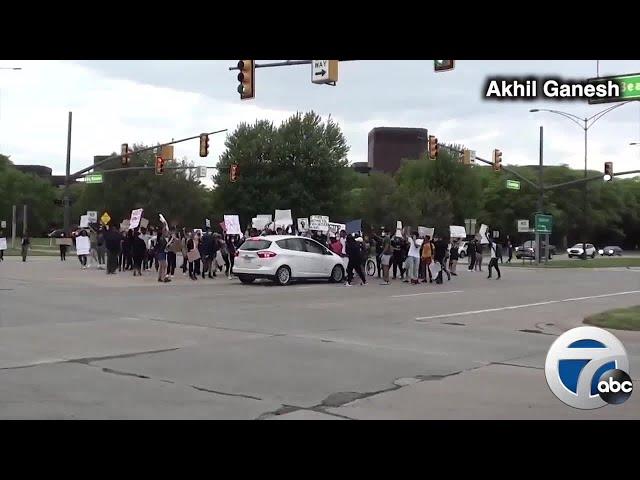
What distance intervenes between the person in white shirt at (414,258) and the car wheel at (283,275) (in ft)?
15.2

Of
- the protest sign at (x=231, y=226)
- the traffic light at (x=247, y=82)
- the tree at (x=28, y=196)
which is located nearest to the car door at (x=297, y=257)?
the traffic light at (x=247, y=82)

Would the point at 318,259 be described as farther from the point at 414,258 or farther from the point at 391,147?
the point at 391,147

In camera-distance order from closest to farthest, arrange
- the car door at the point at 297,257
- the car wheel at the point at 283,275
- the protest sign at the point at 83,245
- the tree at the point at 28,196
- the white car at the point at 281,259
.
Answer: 1. the white car at the point at 281,259
2. the car wheel at the point at 283,275
3. the car door at the point at 297,257
4. the protest sign at the point at 83,245
5. the tree at the point at 28,196

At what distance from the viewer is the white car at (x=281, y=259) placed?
22391 millimetres

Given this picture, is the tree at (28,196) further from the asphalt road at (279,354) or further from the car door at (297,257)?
the asphalt road at (279,354)

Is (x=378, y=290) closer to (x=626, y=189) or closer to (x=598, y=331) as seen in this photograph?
(x=598, y=331)

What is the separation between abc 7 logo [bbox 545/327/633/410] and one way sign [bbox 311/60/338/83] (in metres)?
9.09

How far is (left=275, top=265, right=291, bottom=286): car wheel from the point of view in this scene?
73.9 ft

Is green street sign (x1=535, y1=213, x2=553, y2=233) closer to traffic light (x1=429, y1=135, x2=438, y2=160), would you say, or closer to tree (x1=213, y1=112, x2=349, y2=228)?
traffic light (x1=429, y1=135, x2=438, y2=160)

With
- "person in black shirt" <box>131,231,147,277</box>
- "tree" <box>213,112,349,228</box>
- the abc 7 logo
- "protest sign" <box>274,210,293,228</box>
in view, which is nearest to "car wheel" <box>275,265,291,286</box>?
"person in black shirt" <box>131,231,147,277</box>
